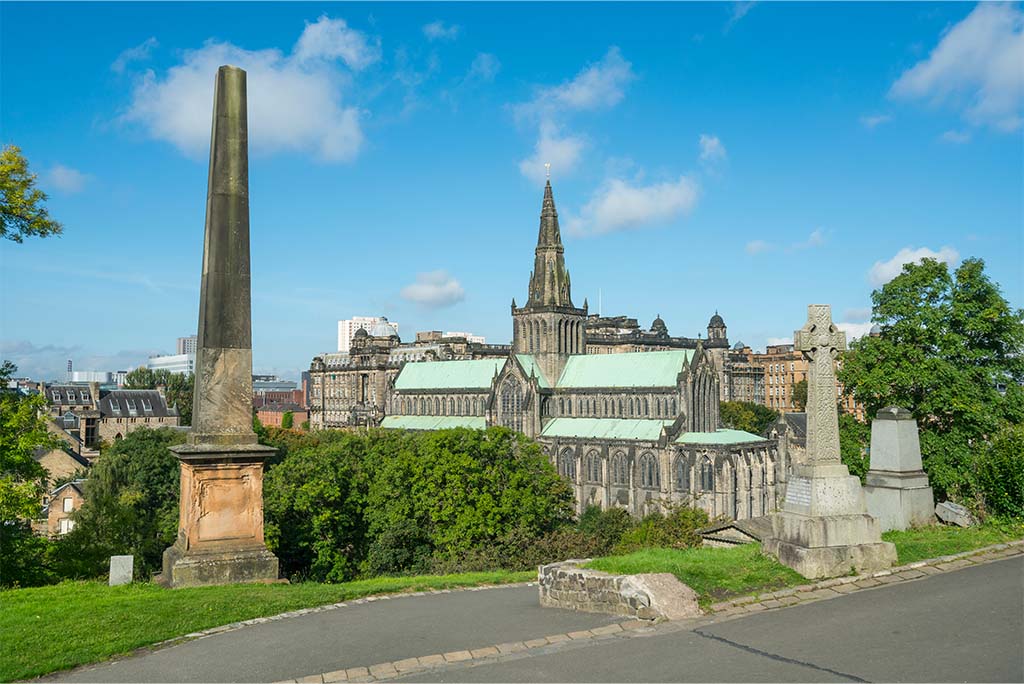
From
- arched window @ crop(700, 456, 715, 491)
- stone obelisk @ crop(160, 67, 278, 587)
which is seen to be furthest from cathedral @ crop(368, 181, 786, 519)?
stone obelisk @ crop(160, 67, 278, 587)

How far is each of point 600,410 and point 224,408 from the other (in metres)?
63.5

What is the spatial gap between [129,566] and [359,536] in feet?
89.1

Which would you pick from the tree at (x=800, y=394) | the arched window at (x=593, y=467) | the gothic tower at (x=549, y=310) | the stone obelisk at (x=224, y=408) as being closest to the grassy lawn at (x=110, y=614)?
the stone obelisk at (x=224, y=408)

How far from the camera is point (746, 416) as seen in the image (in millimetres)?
104500

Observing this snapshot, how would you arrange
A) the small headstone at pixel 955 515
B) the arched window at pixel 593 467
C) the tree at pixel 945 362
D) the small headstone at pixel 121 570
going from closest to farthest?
the small headstone at pixel 121 570
the small headstone at pixel 955 515
the tree at pixel 945 362
the arched window at pixel 593 467

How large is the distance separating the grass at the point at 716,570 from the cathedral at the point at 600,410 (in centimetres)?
4331

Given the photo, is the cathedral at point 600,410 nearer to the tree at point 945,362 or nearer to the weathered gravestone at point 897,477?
the tree at point 945,362

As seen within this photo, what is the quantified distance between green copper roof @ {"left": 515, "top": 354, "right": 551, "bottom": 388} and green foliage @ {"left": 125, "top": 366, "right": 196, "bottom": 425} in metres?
63.4

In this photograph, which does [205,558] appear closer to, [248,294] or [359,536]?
[248,294]

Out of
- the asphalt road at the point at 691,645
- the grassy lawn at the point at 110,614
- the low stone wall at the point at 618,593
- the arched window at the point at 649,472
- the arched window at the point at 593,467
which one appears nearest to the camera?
the asphalt road at the point at 691,645

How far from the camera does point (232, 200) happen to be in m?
12.7

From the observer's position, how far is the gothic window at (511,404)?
7750 centimetres

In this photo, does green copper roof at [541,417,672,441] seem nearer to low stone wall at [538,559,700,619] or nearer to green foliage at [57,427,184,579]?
green foliage at [57,427,184,579]

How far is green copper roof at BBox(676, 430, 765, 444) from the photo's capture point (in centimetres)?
6266
